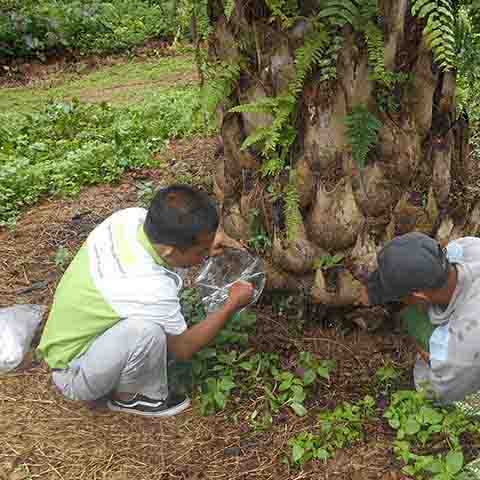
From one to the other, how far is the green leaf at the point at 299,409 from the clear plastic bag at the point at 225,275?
48cm

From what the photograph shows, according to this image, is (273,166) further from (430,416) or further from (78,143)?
(78,143)

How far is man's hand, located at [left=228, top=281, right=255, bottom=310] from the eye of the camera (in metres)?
2.94

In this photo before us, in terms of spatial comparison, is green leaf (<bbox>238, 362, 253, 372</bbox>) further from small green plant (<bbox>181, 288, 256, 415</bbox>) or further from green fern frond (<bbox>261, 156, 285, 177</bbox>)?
green fern frond (<bbox>261, 156, 285, 177</bbox>)

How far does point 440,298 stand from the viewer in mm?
2650

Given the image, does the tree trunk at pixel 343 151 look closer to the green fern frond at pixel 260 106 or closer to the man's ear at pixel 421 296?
the green fern frond at pixel 260 106

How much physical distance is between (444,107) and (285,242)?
83 cm

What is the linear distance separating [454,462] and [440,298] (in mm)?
556

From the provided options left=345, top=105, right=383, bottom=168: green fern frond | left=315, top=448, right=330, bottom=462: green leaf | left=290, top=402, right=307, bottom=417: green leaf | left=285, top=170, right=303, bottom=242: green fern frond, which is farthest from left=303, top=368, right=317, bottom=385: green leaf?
left=345, top=105, right=383, bottom=168: green fern frond

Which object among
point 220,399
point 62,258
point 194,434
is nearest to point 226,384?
point 220,399

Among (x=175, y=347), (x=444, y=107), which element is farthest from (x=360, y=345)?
(x=444, y=107)

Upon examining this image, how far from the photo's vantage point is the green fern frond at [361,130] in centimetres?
273

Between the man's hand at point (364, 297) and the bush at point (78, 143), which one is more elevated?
the man's hand at point (364, 297)

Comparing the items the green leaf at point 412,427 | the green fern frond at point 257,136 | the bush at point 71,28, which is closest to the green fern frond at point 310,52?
the green fern frond at point 257,136

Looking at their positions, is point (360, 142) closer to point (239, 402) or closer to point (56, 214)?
point (239, 402)
